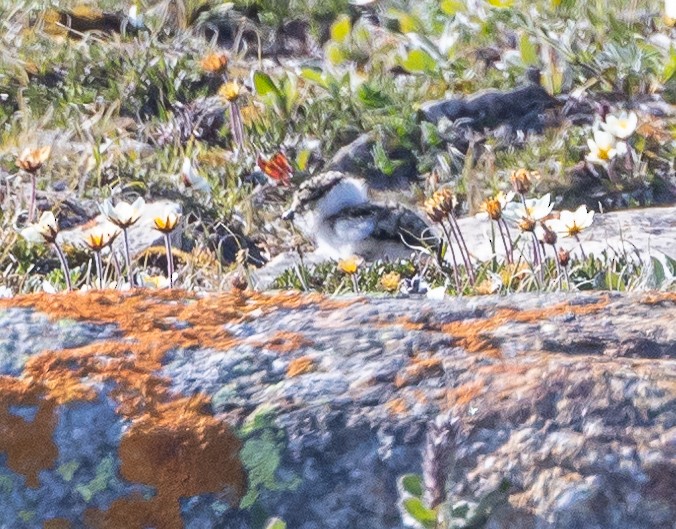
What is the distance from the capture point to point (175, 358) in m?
1.71

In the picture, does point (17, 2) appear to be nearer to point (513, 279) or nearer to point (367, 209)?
point (367, 209)

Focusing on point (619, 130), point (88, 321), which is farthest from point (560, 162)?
point (88, 321)

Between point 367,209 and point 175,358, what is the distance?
3.07 meters

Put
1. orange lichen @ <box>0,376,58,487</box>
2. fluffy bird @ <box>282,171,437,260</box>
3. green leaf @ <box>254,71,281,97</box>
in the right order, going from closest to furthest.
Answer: orange lichen @ <box>0,376,58,487</box> < fluffy bird @ <box>282,171,437,260</box> < green leaf @ <box>254,71,281,97</box>

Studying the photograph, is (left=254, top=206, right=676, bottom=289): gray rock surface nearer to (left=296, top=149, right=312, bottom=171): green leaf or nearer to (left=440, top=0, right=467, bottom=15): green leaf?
(left=296, top=149, right=312, bottom=171): green leaf

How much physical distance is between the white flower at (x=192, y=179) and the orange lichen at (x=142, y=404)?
339 cm

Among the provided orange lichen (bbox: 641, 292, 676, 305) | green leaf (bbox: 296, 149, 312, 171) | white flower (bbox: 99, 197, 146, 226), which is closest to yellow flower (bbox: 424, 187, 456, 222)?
white flower (bbox: 99, 197, 146, 226)

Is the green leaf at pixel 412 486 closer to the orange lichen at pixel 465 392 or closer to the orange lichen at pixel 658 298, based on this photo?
the orange lichen at pixel 465 392

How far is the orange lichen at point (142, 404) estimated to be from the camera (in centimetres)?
151

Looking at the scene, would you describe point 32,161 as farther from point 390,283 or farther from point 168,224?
point 390,283

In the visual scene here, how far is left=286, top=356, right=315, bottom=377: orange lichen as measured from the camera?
5.42ft

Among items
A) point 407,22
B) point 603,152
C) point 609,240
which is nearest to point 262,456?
point 609,240

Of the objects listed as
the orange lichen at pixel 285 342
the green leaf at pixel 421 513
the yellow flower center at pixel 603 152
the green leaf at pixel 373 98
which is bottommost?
the green leaf at pixel 421 513

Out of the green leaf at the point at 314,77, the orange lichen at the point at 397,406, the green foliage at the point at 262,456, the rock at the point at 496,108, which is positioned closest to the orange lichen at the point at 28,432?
the green foliage at the point at 262,456
